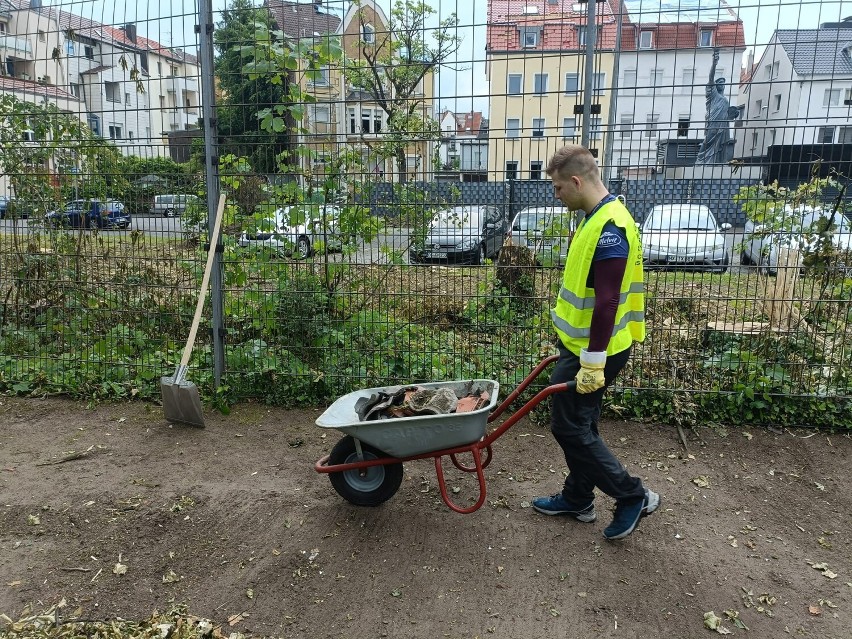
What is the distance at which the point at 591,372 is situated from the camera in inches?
126

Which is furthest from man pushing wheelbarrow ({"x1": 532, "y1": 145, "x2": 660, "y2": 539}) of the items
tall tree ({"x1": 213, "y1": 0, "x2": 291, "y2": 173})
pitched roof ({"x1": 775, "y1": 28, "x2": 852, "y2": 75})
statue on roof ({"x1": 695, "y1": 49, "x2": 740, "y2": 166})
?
tall tree ({"x1": 213, "y1": 0, "x2": 291, "y2": 173})

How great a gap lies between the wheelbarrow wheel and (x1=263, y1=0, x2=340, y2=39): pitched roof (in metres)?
3.12

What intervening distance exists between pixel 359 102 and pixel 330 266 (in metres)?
1.28

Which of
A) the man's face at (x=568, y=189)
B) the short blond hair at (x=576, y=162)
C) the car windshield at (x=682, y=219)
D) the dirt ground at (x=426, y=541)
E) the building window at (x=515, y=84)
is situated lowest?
the dirt ground at (x=426, y=541)

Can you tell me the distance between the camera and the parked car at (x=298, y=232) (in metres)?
5.15

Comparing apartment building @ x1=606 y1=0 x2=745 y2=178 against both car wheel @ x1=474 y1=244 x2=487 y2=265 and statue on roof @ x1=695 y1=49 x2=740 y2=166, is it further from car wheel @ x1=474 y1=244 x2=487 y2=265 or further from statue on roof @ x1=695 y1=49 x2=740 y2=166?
car wheel @ x1=474 y1=244 x2=487 y2=265

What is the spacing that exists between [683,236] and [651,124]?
32.1 inches

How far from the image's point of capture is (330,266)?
5238 millimetres

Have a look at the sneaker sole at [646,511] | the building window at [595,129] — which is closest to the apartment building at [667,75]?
the building window at [595,129]

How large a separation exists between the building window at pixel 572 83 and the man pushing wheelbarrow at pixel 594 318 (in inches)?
59.6

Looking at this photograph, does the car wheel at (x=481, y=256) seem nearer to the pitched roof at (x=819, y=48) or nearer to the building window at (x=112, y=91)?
the pitched roof at (x=819, y=48)

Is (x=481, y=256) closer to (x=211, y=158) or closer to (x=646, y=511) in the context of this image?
(x=646, y=511)

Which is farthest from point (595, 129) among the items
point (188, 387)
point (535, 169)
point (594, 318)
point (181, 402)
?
point (181, 402)

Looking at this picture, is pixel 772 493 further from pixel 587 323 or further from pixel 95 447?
pixel 95 447
